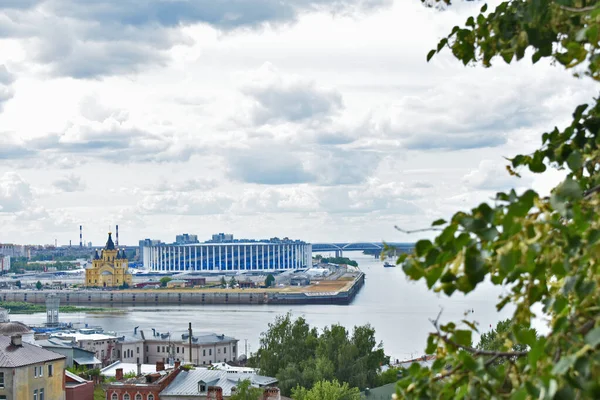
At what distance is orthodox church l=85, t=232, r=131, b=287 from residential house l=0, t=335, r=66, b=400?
213 feet

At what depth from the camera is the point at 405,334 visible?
3616 cm

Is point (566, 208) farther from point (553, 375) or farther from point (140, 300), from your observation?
point (140, 300)

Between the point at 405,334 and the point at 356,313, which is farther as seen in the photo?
the point at 356,313

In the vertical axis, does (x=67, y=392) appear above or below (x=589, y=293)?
below

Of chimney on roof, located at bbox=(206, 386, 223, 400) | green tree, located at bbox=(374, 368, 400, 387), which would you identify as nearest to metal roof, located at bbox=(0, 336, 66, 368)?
chimney on roof, located at bbox=(206, 386, 223, 400)

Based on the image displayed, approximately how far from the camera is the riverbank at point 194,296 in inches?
2574

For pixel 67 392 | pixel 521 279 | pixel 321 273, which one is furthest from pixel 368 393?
pixel 321 273

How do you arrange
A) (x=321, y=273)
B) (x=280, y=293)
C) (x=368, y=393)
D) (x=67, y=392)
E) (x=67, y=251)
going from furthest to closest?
(x=67, y=251) → (x=321, y=273) → (x=280, y=293) → (x=67, y=392) → (x=368, y=393)

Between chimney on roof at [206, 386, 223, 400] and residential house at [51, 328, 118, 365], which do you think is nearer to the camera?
chimney on roof at [206, 386, 223, 400]

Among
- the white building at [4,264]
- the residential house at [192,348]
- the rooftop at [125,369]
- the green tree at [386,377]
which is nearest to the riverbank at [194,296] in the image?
the residential house at [192,348]

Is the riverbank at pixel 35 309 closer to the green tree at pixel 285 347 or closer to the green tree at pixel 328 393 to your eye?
the green tree at pixel 285 347

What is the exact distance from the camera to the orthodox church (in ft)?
266

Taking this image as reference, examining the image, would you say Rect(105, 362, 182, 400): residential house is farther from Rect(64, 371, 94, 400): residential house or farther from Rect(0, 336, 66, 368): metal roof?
Rect(0, 336, 66, 368): metal roof

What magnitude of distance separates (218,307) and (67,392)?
4557 cm
